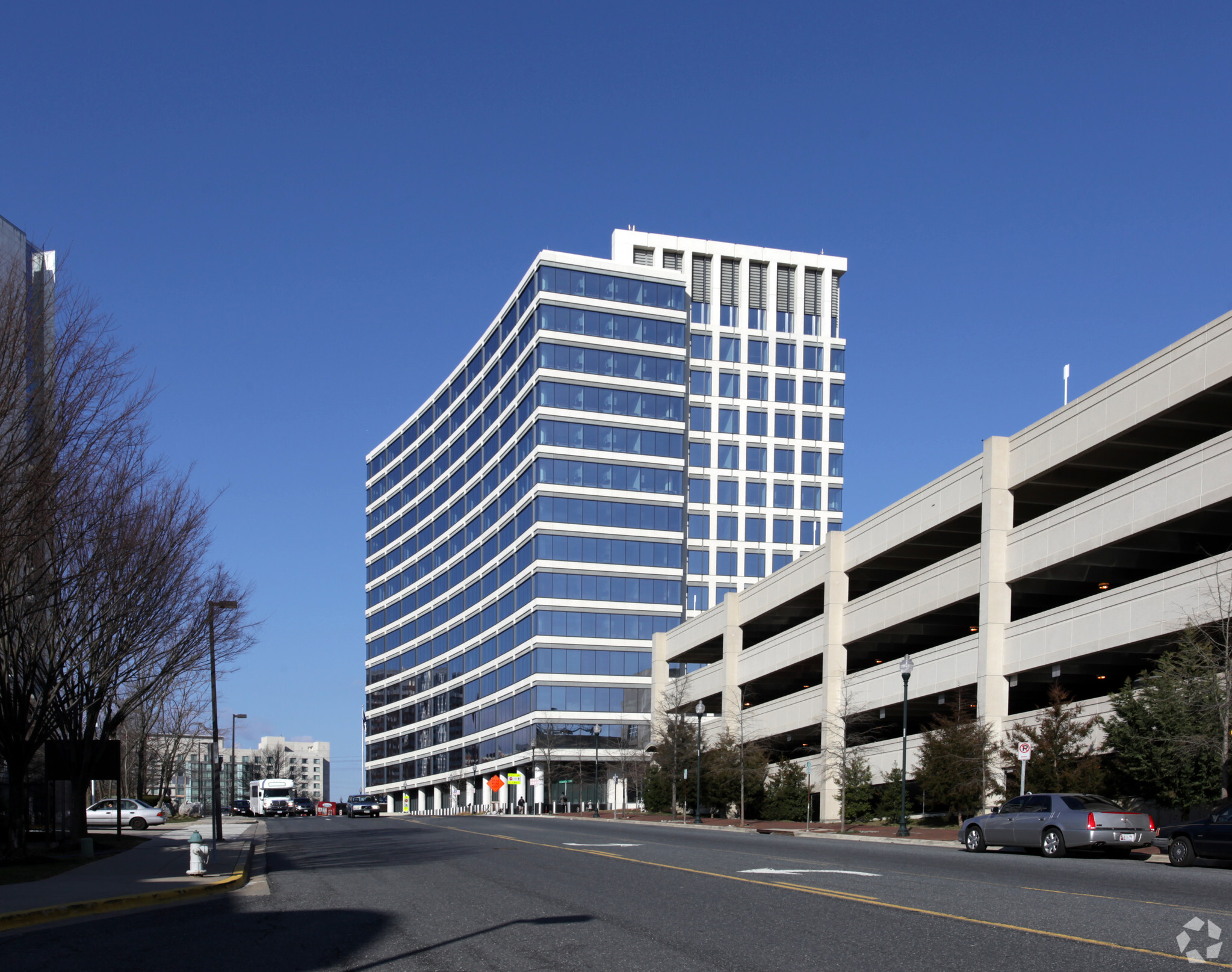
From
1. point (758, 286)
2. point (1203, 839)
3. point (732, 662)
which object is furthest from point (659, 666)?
point (1203, 839)

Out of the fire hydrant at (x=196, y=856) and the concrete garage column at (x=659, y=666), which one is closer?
the fire hydrant at (x=196, y=856)

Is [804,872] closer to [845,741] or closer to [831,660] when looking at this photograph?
[845,741]

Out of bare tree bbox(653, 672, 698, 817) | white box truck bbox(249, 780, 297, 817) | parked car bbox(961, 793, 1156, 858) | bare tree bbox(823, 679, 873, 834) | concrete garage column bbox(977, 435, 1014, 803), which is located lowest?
white box truck bbox(249, 780, 297, 817)

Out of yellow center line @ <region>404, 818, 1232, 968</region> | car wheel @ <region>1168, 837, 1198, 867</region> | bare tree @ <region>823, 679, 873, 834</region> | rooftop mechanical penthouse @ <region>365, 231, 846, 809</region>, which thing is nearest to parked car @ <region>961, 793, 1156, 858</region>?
car wheel @ <region>1168, 837, 1198, 867</region>

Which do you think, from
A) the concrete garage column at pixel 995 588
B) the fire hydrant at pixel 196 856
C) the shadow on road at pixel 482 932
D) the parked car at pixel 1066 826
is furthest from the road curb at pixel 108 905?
the concrete garage column at pixel 995 588

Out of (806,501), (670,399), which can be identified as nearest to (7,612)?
(670,399)

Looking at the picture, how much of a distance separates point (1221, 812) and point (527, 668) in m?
82.4

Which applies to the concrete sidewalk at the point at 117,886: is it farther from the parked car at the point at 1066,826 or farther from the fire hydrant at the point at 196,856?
the parked car at the point at 1066,826

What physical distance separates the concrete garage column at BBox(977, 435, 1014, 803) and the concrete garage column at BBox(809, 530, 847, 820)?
11.6 meters

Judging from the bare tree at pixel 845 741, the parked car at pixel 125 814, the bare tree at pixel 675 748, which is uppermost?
the bare tree at pixel 845 741

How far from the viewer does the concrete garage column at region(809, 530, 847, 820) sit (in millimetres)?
51969

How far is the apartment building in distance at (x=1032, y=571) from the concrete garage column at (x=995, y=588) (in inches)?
2.4

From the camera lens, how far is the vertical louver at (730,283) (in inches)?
4589

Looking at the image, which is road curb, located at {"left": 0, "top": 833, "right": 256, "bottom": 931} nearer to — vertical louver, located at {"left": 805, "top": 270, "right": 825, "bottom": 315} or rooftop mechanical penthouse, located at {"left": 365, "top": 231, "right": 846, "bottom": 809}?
rooftop mechanical penthouse, located at {"left": 365, "top": 231, "right": 846, "bottom": 809}
